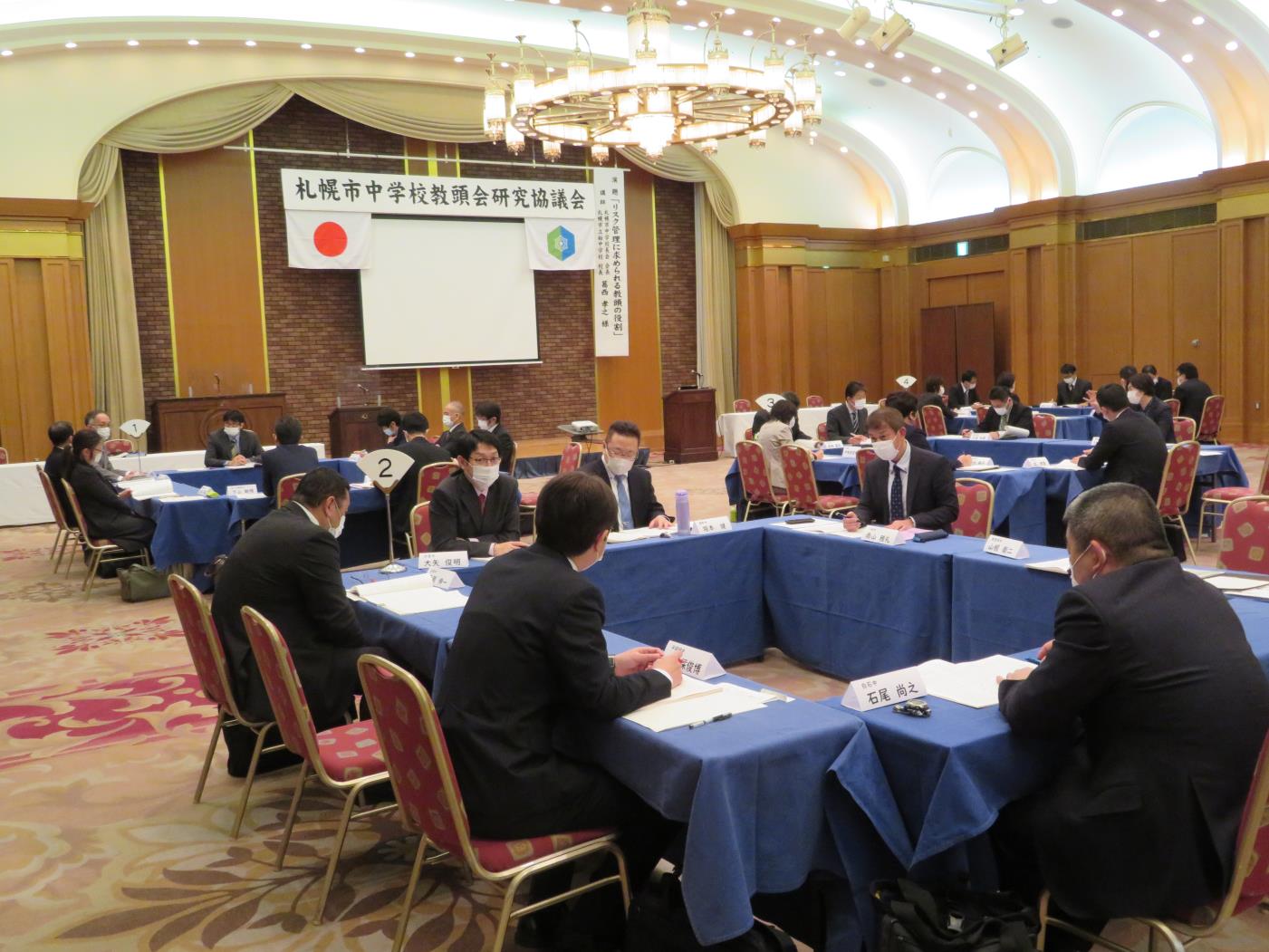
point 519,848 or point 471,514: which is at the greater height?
point 471,514

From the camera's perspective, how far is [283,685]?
2896 millimetres

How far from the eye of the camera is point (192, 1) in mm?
11805

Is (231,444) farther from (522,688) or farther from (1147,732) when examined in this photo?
(1147,732)

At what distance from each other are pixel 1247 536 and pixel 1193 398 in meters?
6.99

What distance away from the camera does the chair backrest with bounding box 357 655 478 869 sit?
2250 mm

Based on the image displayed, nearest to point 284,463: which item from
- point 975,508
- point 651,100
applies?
point 651,100

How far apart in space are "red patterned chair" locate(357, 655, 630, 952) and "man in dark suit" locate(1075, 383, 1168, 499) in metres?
4.93

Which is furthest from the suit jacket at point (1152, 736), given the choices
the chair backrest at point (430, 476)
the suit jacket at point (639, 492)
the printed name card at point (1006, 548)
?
the chair backrest at point (430, 476)

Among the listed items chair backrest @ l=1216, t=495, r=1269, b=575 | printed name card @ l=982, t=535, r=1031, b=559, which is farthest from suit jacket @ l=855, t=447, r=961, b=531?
chair backrest @ l=1216, t=495, r=1269, b=575

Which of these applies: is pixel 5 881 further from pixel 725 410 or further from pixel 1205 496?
pixel 725 410

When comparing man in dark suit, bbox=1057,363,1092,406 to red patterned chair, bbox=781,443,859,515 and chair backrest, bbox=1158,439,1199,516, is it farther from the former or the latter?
red patterned chair, bbox=781,443,859,515

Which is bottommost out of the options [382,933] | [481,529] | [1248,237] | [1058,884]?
[382,933]

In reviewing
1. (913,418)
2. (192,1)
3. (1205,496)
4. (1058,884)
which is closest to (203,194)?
(192,1)

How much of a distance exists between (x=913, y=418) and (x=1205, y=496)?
6.53 feet
